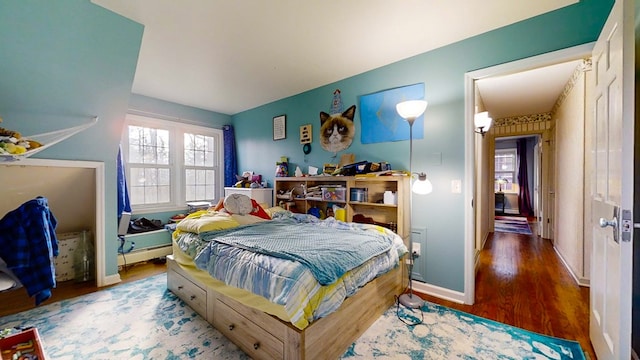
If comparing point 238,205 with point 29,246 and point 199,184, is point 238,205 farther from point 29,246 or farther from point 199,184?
point 199,184

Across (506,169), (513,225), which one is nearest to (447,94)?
(513,225)

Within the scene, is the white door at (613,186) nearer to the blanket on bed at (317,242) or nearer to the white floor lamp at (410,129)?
the white floor lamp at (410,129)

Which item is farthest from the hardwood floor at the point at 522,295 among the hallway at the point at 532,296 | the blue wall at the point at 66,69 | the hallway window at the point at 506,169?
the hallway window at the point at 506,169

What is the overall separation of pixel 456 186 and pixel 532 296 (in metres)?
1.30

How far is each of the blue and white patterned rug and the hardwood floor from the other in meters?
0.18

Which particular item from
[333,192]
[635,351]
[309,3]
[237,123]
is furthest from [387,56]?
[237,123]

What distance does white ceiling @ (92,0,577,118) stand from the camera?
1890 millimetres

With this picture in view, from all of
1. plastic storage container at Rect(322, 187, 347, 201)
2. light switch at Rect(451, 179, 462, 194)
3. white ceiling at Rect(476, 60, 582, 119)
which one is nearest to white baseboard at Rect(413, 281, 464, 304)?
light switch at Rect(451, 179, 462, 194)

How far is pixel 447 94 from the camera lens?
95.0 inches

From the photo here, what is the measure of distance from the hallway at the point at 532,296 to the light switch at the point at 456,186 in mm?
1036

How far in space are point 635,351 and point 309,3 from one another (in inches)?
120

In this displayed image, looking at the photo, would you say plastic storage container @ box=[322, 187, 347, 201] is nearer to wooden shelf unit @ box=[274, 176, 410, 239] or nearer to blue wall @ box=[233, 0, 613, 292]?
wooden shelf unit @ box=[274, 176, 410, 239]

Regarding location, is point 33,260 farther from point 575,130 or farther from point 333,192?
point 575,130

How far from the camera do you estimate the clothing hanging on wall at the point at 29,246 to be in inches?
66.3
